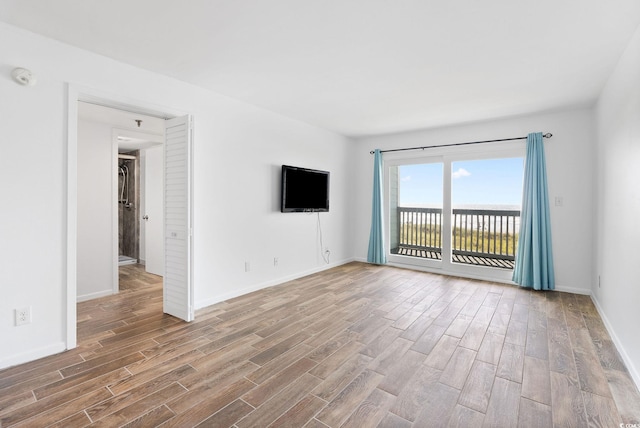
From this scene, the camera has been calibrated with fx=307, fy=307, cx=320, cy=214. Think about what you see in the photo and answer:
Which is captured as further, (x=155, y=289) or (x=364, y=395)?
(x=155, y=289)

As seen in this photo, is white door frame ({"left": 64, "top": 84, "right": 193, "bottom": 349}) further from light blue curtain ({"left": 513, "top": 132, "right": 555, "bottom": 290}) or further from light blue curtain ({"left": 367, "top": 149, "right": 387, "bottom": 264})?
light blue curtain ({"left": 513, "top": 132, "right": 555, "bottom": 290})

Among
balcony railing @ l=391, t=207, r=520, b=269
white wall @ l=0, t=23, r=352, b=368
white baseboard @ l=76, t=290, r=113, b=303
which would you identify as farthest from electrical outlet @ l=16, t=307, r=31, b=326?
balcony railing @ l=391, t=207, r=520, b=269

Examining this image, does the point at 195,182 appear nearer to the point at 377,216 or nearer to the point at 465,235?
the point at 377,216

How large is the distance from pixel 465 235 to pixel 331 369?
12.6ft

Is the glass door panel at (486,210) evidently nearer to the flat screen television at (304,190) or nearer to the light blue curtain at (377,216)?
the light blue curtain at (377,216)

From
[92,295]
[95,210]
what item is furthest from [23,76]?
[92,295]

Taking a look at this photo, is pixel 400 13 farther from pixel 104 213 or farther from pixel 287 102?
pixel 104 213

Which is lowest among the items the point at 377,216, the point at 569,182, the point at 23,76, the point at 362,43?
the point at 377,216

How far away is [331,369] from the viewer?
2.23 m

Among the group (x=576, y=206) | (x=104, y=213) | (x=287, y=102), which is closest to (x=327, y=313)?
(x=287, y=102)

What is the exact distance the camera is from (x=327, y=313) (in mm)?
3344

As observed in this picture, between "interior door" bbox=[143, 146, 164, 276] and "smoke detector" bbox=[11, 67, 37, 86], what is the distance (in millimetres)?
2885

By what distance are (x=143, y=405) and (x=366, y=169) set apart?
5.17 meters

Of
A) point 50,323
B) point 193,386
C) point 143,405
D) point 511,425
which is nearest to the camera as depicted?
point 511,425
